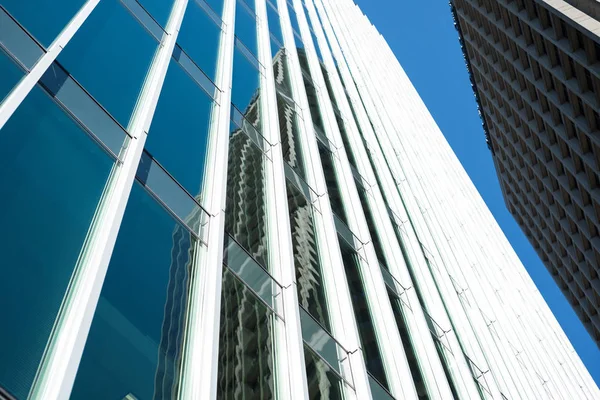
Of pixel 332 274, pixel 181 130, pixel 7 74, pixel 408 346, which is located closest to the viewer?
pixel 7 74

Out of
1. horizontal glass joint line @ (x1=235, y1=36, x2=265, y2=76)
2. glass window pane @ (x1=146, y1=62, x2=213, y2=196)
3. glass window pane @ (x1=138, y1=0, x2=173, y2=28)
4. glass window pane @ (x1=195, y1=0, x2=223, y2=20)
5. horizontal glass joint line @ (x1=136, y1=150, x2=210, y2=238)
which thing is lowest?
horizontal glass joint line @ (x1=136, y1=150, x2=210, y2=238)

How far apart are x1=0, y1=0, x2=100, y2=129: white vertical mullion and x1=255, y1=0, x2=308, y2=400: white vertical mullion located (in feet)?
16.1

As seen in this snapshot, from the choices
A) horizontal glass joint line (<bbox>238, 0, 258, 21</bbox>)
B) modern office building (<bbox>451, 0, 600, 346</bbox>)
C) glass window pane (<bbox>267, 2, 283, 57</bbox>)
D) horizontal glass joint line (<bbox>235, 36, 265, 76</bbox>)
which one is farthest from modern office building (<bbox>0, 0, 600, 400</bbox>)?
modern office building (<bbox>451, 0, 600, 346</bbox>)

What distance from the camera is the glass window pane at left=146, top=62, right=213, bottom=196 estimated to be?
34.4 ft

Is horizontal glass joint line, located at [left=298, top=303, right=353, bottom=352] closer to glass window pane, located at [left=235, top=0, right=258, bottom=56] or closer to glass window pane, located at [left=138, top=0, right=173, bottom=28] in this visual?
glass window pane, located at [left=138, top=0, right=173, bottom=28]

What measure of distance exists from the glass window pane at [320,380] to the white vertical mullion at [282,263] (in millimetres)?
383

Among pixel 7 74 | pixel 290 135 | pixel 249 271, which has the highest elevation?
pixel 290 135

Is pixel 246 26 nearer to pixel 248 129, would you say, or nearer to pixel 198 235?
pixel 248 129

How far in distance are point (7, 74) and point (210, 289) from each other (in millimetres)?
3732

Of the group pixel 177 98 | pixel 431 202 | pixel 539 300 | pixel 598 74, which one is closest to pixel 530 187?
pixel 539 300

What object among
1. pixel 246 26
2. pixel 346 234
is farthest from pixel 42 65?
pixel 246 26

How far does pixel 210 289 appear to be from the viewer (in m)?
8.52

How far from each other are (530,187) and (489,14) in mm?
13798

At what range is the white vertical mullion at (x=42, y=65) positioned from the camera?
7.13 metres
